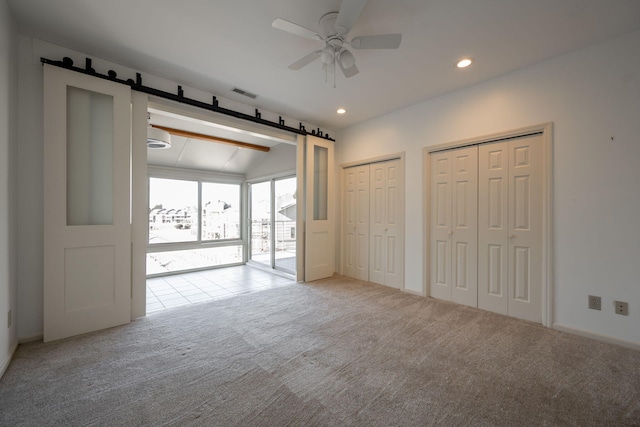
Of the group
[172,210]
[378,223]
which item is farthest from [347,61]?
[172,210]

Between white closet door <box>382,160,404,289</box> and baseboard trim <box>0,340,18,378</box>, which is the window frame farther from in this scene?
white closet door <box>382,160,404,289</box>

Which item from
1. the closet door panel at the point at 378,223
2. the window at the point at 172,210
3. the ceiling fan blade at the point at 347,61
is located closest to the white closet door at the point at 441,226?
the closet door panel at the point at 378,223

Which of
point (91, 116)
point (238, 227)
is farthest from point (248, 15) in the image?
point (238, 227)

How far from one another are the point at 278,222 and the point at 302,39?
3.80m

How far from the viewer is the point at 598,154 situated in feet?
7.81

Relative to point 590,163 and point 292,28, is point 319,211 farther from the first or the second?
point 590,163

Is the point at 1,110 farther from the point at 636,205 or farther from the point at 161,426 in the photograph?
the point at 636,205

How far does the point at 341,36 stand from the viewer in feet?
6.75

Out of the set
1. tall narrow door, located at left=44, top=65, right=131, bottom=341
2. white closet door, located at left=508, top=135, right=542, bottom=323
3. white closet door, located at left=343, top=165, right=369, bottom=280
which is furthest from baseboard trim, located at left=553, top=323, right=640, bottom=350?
tall narrow door, located at left=44, top=65, right=131, bottom=341

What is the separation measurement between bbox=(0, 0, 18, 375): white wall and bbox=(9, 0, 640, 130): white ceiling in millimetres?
274

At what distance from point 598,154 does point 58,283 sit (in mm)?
5130

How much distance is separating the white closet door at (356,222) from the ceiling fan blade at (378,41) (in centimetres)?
251

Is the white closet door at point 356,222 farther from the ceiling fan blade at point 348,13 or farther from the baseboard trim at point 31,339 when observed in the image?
the baseboard trim at point 31,339

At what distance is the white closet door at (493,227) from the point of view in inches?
117
